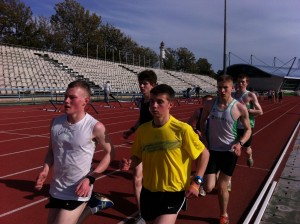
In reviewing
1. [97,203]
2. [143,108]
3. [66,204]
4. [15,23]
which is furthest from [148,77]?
[15,23]

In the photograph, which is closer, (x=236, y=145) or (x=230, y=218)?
(x=236, y=145)

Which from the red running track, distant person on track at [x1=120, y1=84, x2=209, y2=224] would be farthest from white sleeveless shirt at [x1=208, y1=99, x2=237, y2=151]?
distant person on track at [x1=120, y1=84, x2=209, y2=224]

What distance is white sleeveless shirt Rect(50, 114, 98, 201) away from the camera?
3068 mm

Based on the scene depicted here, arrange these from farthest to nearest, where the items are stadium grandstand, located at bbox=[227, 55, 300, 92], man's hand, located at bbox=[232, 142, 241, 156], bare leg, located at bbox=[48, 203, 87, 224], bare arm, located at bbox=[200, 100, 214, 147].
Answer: stadium grandstand, located at bbox=[227, 55, 300, 92] < bare arm, located at bbox=[200, 100, 214, 147] < man's hand, located at bbox=[232, 142, 241, 156] < bare leg, located at bbox=[48, 203, 87, 224]

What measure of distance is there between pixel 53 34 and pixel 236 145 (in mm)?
58844

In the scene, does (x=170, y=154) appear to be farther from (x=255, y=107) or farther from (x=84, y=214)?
(x=255, y=107)

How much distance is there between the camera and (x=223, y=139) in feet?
14.8

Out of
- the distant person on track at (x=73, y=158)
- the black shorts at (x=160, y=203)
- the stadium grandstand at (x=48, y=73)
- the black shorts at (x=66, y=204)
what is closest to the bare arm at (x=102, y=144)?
the distant person on track at (x=73, y=158)

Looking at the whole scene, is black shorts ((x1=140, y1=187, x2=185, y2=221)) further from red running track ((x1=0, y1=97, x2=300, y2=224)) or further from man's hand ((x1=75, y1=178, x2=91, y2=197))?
red running track ((x1=0, y1=97, x2=300, y2=224))

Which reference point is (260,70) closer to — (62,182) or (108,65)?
(108,65)

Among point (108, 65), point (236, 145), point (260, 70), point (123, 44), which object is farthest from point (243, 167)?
point (260, 70)

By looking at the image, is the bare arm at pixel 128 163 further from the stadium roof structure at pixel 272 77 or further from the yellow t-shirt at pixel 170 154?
the stadium roof structure at pixel 272 77

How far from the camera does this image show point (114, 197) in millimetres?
5512

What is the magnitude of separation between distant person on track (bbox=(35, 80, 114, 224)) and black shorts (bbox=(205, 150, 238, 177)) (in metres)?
1.71
